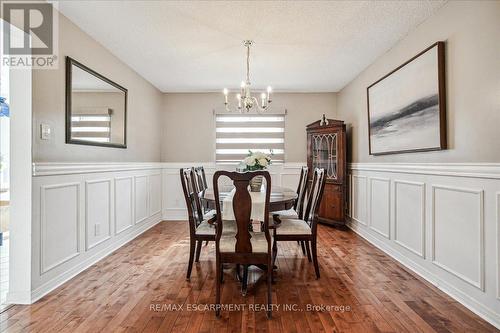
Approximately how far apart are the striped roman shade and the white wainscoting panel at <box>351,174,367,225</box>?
62.6 inches

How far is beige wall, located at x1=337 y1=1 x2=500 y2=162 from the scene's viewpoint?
6.27ft

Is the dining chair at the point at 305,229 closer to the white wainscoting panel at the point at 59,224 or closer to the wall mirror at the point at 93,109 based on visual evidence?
the white wainscoting panel at the point at 59,224

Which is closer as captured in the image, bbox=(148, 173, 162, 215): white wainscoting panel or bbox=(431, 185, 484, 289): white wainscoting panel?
bbox=(431, 185, 484, 289): white wainscoting panel

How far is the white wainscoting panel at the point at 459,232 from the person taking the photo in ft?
6.60

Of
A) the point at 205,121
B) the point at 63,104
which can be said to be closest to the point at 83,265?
the point at 63,104

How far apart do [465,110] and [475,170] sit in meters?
0.49

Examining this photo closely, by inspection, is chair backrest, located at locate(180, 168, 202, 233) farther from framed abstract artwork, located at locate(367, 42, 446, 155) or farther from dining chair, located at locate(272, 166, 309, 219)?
framed abstract artwork, located at locate(367, 42, 446, 155)

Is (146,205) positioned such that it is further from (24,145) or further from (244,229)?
(244,229)

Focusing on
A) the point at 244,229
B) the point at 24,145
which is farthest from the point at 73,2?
the point at 244,229

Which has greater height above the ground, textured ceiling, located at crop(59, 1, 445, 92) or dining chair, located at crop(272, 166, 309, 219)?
textured ceiling, located at crop(59, 1, 445, 92)

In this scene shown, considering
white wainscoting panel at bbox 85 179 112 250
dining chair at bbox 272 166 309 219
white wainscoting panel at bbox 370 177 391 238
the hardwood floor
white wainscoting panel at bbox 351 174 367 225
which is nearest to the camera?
the hardwood floor

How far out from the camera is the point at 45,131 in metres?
2.29

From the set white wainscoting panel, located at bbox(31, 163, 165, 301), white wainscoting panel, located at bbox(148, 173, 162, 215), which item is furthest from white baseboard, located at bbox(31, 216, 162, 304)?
white wainscoting panel, located at bbox(148, 173, 162, 215)

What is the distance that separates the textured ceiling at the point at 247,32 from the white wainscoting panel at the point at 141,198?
5.39ft
